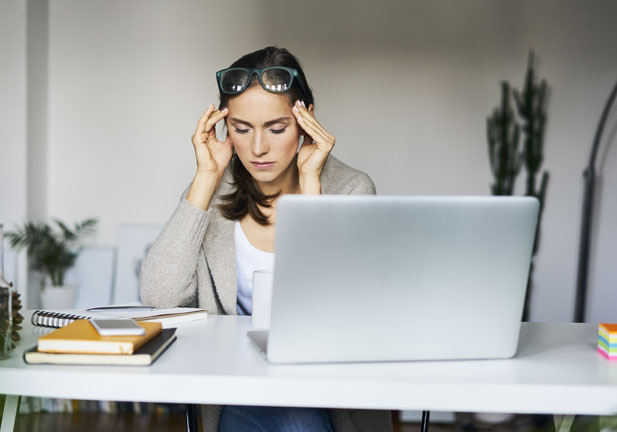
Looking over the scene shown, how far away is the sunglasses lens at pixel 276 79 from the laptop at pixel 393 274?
2.75ft

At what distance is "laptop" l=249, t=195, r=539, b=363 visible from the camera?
2.52 ft

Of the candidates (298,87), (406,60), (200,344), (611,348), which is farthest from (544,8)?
(200,344)

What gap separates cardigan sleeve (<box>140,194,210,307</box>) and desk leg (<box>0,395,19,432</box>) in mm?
517

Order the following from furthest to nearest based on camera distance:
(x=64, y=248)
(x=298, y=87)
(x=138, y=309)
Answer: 1. (x=64, y=248)
2. (x=298, y=87)
3. (x=138, y=309)

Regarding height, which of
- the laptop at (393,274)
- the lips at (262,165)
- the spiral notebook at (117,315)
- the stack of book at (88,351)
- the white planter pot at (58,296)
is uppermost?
the lips at (262,165)

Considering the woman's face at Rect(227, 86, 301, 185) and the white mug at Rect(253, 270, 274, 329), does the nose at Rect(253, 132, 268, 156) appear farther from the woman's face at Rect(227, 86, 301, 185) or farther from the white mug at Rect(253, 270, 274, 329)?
the white mug at Rect(253, 270, 274, 329)

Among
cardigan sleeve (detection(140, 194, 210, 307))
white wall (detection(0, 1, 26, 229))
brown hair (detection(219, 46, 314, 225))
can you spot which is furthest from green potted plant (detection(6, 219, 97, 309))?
cardigan sleeve (detection(140, 194, 210, 307))

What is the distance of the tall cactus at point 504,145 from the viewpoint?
3.54 m

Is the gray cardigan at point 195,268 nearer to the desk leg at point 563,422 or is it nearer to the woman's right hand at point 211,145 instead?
the woman's right hand at point 211,145

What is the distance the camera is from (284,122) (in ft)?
5.30

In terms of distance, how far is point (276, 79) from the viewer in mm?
1535

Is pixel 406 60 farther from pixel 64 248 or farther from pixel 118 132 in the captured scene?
pixel 64 248

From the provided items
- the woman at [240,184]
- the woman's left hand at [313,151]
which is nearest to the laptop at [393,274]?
the woman at [240,184]

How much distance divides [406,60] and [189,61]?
1.36m
